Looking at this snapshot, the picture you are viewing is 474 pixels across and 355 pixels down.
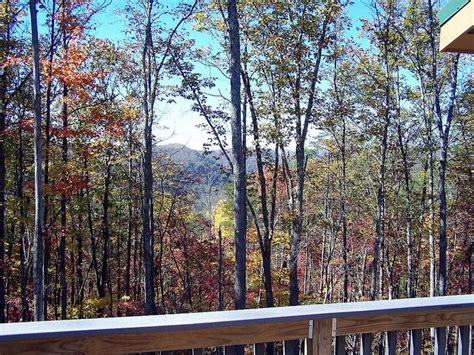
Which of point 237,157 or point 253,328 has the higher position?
point 237,157

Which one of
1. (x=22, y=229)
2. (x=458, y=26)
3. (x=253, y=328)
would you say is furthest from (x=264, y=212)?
(x=253, y=328)

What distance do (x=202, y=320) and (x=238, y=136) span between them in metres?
6.82

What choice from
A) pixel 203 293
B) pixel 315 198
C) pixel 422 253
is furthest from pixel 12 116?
pixel 422 253

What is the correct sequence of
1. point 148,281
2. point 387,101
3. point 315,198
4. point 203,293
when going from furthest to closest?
point 315,198
point 203,293
point 387,101
point 148,281

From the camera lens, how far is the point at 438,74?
12250mm

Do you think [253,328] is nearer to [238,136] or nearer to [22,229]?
[238,136]

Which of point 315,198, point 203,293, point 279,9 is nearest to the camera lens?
point 279,9

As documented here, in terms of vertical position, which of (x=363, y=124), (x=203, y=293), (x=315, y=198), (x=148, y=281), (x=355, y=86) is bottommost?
(x=203, y=293)

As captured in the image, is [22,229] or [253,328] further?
[22,229]

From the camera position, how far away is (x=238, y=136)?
310 inches

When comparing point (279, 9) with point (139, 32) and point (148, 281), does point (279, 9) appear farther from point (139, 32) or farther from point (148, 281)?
point (148, 281)

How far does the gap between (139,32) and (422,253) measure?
45.3 feet

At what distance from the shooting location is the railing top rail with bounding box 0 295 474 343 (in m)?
1.07

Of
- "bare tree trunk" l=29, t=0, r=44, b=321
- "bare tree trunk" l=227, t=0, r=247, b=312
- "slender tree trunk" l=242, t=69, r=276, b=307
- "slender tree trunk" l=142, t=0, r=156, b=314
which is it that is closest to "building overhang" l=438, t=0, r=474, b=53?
"bare tree trunk" l=227, t=0, r=247, b=312
